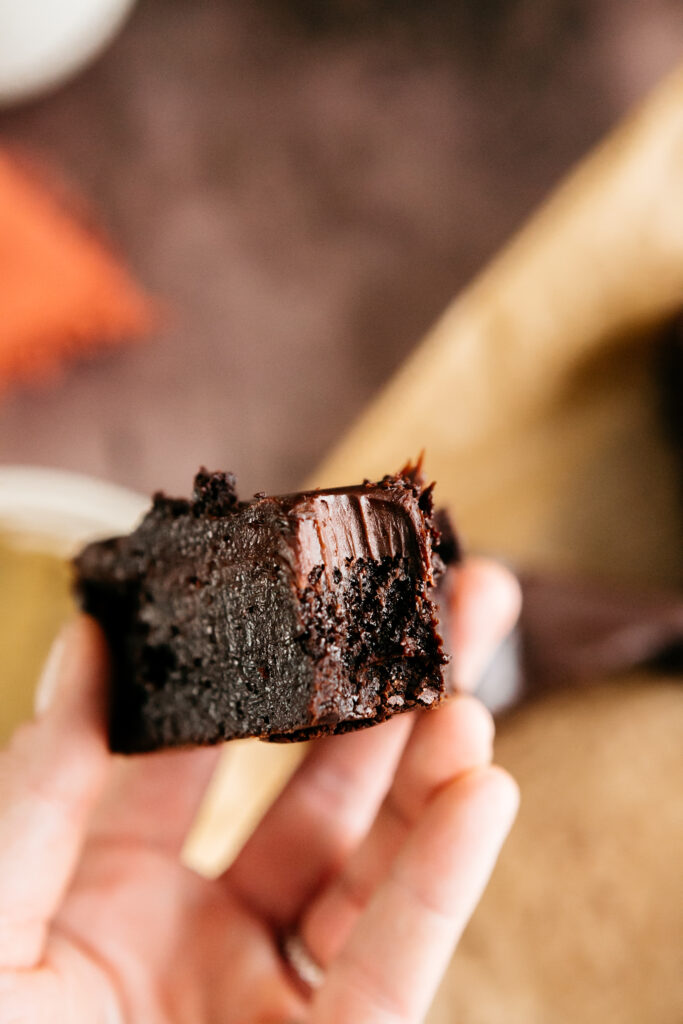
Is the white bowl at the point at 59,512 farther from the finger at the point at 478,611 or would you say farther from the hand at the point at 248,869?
the finger at the point at 478,611

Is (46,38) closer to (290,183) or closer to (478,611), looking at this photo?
(290,183)

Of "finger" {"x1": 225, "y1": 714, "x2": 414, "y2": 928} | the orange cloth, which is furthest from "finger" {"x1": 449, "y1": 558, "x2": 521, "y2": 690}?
the orange cloth

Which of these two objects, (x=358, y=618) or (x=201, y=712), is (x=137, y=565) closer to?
(x=201, y=712)

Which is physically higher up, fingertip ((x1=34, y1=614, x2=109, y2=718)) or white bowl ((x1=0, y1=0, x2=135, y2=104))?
white bowl ((x1=0, y1=0, x2=135, y2=104))

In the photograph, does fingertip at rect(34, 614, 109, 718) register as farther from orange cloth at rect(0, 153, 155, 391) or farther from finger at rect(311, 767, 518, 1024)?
orange cloth at rect(0, 153, 155, 391)

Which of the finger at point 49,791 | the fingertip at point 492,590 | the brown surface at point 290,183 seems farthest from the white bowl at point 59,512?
the fingertip at point 492,590

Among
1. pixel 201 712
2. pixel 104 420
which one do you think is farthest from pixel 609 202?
pixel 201 712

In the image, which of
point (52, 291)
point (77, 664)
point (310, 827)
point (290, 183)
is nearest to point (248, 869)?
point (310, 827)
